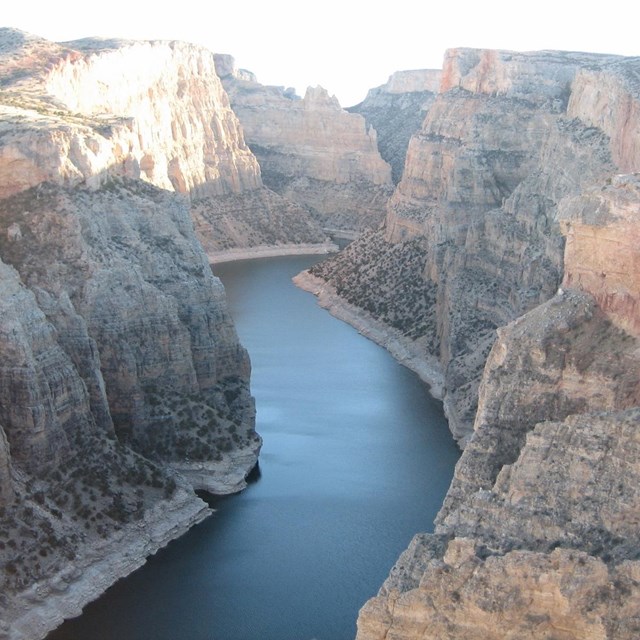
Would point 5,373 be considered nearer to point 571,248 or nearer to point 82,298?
point 82,298

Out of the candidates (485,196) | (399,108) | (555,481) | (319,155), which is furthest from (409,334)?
(399,108)

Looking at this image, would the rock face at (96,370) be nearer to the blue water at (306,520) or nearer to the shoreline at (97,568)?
the shoreline at (97,568)

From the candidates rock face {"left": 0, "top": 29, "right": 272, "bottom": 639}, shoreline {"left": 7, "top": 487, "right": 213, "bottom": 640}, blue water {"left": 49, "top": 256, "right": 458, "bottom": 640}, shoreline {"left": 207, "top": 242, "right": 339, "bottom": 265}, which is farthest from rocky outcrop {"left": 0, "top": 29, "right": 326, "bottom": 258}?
shoreline {"left": 7, "top": 487, "right": 213, "bottom": 640}

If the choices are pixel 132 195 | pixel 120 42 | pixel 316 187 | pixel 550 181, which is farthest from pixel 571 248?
pixel 316 187

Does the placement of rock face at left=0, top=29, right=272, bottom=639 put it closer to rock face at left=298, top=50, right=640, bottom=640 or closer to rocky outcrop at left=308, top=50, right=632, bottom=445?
rocky outcrop at left=308, top=50, right=632, bottom=445

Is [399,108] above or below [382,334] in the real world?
above

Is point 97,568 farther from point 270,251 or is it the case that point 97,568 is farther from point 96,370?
point 270,251
